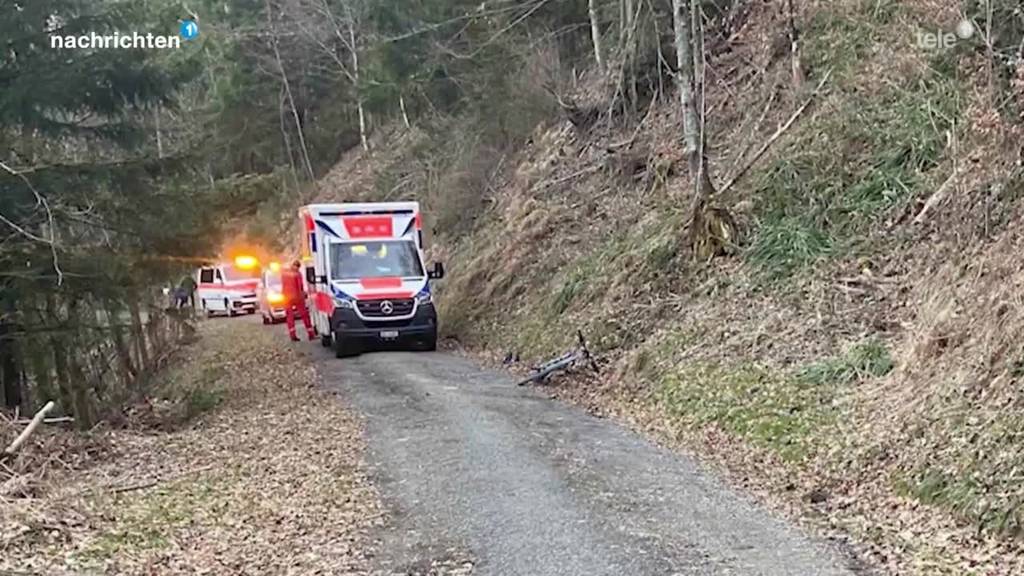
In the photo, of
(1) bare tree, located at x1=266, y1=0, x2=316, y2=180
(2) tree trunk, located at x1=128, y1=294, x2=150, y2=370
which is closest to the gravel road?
(2) tree trunk, located at x1=128, y1=294, x2=150, y2=370

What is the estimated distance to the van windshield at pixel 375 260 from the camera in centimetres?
2197

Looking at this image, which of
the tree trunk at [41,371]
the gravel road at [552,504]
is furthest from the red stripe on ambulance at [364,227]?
the gravel road at [552,504]

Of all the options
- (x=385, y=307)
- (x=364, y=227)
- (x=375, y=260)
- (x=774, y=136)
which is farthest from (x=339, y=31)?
(x=774, y=136)

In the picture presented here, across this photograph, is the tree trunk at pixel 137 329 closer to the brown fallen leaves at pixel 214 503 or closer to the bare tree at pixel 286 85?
the brown fallen leaves at pixel 214 503

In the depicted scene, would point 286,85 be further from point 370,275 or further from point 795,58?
point 795,58

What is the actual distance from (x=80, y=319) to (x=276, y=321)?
15.8m

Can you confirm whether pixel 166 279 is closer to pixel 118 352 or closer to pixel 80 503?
pixel 118 352

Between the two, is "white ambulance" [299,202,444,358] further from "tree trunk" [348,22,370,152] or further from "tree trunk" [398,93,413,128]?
"tree trunk" [398,93,413,128]

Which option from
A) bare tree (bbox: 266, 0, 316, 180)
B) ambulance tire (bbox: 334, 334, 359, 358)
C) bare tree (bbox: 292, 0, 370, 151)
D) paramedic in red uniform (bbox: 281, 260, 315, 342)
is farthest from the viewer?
bare tree (bbox: 266, 0, 316, 180)

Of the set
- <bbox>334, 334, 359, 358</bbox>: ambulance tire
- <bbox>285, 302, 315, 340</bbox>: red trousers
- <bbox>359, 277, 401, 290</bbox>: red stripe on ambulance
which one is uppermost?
<bbox>359, 277, 401, 290</bbox>: red stripe on ambulance

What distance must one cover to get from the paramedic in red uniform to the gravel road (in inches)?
504

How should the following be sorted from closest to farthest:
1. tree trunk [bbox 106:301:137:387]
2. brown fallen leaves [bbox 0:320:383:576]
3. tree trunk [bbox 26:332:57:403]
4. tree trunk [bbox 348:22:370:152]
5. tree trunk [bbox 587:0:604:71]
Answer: brown fallen leaves [bbox 0:320:383:576] → tree trunk [bbox 106:301:137:387] → tree trunk [bbox 26:332:57:403] → tree trunk [bbox 587:0:604:71] → tree trunk [bbox 348:22:370:152]

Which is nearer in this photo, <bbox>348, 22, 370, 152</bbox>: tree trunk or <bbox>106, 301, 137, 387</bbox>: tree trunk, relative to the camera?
<bbox>106, 301, 137, 387</bbox>: tree trunk

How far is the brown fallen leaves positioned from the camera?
8.12 meters
